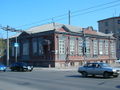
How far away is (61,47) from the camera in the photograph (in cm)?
4600

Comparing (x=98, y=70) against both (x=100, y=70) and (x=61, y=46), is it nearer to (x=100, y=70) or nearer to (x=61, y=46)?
(x=100, y=70)

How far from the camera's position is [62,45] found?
152 ft

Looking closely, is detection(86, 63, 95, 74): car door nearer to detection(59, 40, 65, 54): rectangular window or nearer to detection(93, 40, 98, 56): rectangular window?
detection(59, 40, 65, 54): rectangular window

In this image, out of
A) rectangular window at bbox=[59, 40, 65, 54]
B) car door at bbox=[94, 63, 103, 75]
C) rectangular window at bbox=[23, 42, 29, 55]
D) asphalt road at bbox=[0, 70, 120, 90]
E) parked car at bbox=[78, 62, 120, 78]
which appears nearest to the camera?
asphalt road at bbox=[0, 70, 120, 90]

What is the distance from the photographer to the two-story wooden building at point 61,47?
1766 inches

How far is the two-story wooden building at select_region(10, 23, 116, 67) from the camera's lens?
44844 millimetres

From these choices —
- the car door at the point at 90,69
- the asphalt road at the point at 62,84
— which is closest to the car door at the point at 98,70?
the car door at the point at 90,69

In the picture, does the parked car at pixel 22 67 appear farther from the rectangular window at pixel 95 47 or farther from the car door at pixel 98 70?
the rectangular window at pixel 95 47

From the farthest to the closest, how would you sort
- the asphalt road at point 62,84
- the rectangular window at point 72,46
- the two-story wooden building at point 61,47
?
1. the rectangular window at point 72,46
2. the two-story wooden building at point 61,47
3. the asphalt road at point 62,84

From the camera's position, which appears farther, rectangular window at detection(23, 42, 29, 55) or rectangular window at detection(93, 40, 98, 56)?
rectangular window at detection(93, 40, 98, 56)

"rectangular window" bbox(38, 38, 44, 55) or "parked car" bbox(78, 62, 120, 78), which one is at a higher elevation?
"rectangular window" bbox(38, 38, 44, 55)

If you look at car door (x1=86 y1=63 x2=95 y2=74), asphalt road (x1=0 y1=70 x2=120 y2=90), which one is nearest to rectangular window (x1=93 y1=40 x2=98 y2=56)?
car door (x1=86 y1=63 x2=95 y2=74)

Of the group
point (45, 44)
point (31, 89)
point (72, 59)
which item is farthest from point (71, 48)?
point (31, 89)

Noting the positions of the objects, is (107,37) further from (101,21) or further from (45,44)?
(101,21)
